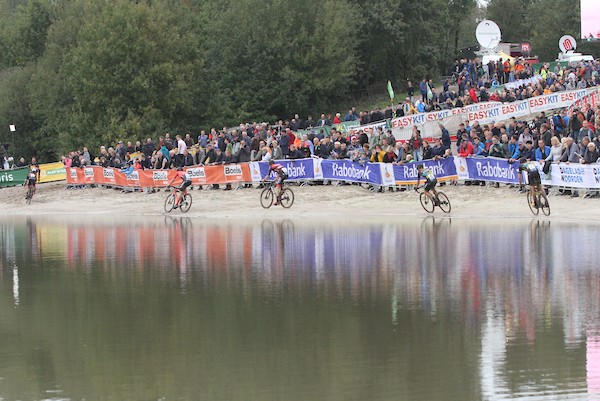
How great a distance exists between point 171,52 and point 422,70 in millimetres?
22368

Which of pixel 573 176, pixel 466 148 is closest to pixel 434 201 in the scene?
pixel 466 148

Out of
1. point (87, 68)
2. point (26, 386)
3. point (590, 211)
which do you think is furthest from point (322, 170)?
point (87, 68)

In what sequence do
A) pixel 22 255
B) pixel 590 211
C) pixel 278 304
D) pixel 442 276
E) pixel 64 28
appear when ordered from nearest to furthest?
pixel 278 304 → pixel 442 276 → pixel 22 255 → pixel 590 211 → pixel 64 28

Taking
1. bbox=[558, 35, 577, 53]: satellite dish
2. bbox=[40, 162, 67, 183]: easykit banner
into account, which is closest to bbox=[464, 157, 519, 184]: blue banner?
bbox=[40, 162, 67, 183]: easykit banner

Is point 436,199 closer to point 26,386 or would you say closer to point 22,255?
point 22,255

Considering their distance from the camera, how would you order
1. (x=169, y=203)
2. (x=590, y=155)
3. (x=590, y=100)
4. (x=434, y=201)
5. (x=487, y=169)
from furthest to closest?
(x=590, y=100), (x=169, y=203), (x=487, y=169), (x=434, y=201), (x=590, y=155)

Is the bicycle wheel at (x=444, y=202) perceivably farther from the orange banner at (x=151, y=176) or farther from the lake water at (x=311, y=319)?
the orange banner at (x=151, y=176)

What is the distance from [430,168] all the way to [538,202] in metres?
7.35

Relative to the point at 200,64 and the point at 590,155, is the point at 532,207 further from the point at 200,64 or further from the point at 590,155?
the point at 200,64

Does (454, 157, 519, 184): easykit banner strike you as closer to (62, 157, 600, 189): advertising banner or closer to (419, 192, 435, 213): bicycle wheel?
(62, 157, 600, 189): advertising banner

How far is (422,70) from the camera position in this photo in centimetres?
8375

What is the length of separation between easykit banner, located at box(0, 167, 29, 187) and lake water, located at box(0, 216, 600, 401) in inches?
1193

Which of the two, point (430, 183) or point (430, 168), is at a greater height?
point (430, 168)

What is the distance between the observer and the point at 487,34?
6341 cm
